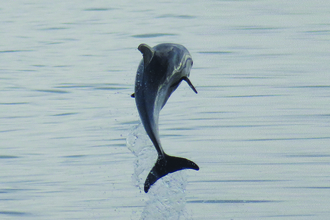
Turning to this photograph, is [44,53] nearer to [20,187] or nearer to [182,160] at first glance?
[20,187]

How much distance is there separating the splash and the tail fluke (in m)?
1.84

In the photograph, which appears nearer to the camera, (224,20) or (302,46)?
(302,46)

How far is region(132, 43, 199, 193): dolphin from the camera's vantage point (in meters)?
5.69

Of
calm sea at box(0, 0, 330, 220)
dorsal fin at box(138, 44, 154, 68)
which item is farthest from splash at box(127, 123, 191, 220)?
dorsal fin at box(138, 44, 154, 68)

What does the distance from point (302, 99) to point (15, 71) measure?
7011 mm

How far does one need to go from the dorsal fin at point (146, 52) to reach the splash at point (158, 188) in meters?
2.46

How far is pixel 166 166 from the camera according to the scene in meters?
5.86

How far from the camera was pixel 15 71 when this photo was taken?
16234 mm

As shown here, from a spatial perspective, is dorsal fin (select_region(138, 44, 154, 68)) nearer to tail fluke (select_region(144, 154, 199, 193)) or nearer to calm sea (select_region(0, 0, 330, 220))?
tail fluke (select_region(144, 154, 199, 193))

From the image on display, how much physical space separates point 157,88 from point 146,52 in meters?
0.33

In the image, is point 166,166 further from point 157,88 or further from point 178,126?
point 178,126

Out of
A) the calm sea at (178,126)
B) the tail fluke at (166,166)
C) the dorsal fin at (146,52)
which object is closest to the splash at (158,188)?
the calm sea at (178,126)

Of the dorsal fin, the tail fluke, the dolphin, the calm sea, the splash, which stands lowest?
the calm sea

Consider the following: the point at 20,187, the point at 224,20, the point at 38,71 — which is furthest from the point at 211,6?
the point at 20,187
